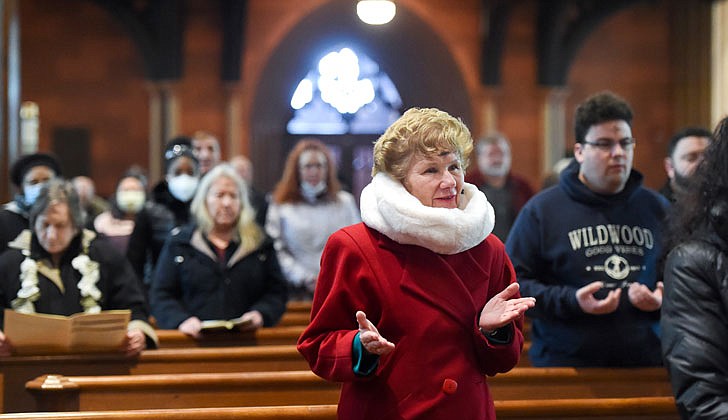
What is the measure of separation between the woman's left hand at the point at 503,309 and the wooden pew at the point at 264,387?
1215 millimetres

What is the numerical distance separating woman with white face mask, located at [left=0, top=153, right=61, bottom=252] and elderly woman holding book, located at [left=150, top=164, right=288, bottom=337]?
29.2 inches

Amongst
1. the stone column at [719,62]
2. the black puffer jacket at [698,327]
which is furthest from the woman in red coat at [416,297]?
the stone column at [719,62]

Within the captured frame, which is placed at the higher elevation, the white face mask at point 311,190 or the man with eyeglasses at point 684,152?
the man with eyeglasses at point 684,152

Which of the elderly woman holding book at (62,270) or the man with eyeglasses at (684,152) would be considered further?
the man with eyeglasses at (684,152)

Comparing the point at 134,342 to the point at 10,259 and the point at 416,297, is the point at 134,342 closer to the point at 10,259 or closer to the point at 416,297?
the point at 10,259

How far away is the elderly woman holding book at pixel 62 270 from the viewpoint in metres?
4.00

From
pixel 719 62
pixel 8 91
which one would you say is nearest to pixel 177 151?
pixel 8 91

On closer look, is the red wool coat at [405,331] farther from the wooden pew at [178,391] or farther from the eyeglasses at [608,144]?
the eyeglasses at [608,144]

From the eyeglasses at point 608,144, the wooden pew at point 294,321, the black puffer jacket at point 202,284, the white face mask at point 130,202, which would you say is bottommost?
the wooden pew at point 294,321

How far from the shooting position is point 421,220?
2.26m

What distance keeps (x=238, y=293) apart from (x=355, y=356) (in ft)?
7.43

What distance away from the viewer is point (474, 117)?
11.8 m

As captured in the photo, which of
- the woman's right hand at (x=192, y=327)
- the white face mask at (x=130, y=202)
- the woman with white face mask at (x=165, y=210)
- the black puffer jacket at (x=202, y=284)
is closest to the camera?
the woman's right hand at (x=192, y=327)

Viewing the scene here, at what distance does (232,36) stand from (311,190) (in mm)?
5908
